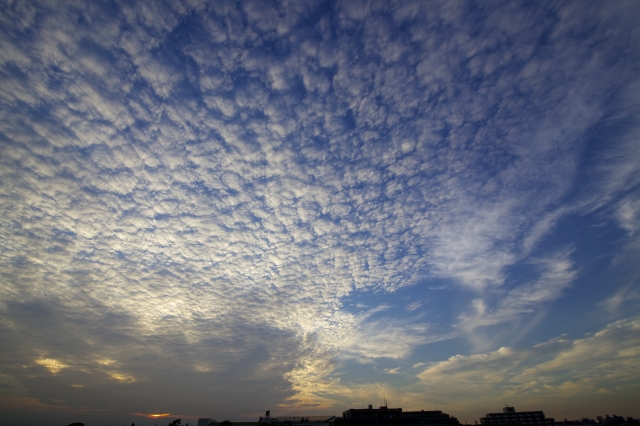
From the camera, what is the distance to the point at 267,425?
12338 centimetres

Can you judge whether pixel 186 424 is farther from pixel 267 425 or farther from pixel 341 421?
pixel 341 421

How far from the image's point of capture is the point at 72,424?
416 ft

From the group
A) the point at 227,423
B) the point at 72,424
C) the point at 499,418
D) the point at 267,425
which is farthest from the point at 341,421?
the point at 499,418

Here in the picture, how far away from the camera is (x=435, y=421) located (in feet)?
464

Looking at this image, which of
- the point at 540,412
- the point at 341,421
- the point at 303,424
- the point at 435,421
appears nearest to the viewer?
the point at 341,421

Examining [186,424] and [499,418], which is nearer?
[186,424]

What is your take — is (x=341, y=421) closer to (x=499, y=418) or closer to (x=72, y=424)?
(x=72, y=424)

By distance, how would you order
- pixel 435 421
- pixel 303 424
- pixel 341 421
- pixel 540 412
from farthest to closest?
pixel 540 412 < pixel 435 421 < pixel 303 424 < pixel 341 421

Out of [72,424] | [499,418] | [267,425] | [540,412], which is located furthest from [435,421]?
[72,424]

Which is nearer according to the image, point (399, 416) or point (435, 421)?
point (399, 416)

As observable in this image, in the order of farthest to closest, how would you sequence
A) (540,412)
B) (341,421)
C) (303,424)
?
1. (540,412)
2. (303,424)
3. (341,421)

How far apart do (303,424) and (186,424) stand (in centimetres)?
5932

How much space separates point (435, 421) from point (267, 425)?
76533 mm

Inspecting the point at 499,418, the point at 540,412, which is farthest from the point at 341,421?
the point at 540,412
